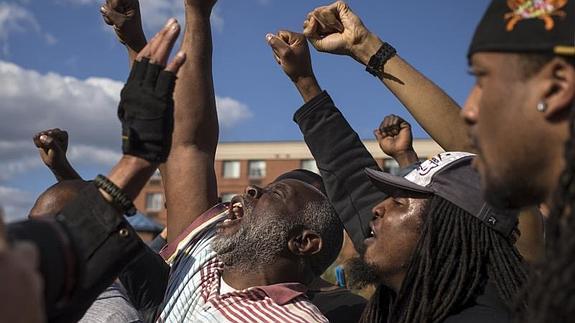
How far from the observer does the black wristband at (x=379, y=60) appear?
122 inches

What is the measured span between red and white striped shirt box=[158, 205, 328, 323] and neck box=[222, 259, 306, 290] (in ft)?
0.25

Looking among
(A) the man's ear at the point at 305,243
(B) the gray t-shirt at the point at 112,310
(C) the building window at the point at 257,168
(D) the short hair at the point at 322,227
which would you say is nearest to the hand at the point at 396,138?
(D) the short hair at the point at 322,227

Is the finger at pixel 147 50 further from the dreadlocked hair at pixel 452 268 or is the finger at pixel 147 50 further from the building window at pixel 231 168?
the building window at pixel 231 168

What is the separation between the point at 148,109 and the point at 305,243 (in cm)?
181

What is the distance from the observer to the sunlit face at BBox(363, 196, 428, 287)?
2.88 metres

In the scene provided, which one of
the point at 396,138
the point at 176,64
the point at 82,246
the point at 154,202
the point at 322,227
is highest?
the point at 154,202

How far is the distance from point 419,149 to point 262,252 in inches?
1577

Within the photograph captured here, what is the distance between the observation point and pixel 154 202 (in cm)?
5569

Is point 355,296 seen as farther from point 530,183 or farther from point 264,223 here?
point 530,183

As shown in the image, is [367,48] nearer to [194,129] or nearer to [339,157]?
[339,157]

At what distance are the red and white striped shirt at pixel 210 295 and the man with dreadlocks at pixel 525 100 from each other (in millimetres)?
1578

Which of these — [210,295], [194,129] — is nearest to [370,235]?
[210,295]

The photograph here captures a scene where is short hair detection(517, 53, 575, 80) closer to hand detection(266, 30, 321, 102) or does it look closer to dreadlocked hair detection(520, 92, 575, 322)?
dreadlocked hair detection(520, 92, 575, 322)

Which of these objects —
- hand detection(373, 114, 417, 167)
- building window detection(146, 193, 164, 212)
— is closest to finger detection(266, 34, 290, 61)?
hand detection(373, 114, 417, 167)
